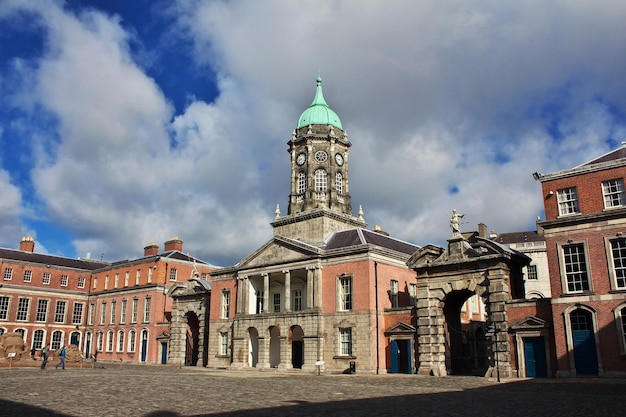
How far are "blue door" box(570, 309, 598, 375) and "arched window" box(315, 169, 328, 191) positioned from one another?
2591 cm

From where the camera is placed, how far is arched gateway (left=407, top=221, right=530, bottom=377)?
32594 millimetres

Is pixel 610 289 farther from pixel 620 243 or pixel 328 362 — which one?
pixel 328 362

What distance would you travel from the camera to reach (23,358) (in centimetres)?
4147

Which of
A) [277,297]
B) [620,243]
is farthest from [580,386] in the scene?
[277,297]

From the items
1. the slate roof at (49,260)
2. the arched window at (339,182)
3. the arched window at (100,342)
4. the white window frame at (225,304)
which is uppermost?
the arched window at (339,182)

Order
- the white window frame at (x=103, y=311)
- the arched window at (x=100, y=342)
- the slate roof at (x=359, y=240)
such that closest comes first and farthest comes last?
the slate roof at (x=359, y=240), the arched window at (x=100, y=342), the white window frame at (x=103, y=311)

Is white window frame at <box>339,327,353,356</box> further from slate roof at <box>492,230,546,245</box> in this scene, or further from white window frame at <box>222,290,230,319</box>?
slate roof at <box>492,230,546,245</box>

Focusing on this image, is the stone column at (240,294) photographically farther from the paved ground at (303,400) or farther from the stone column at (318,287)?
the paved ground at (303,400)

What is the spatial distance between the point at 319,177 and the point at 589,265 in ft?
86.6

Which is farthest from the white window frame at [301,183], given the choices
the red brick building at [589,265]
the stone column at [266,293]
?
the red brick building at [589,265]

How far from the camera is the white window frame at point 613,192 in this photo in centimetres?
2941

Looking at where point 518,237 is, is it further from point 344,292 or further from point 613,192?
point 613,192

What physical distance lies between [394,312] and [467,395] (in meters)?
18.3

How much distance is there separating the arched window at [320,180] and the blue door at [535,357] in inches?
950
